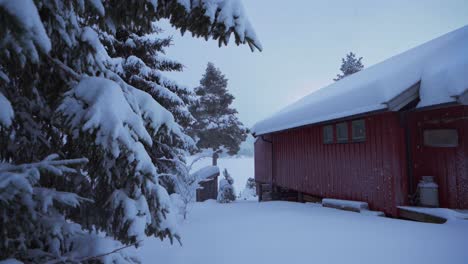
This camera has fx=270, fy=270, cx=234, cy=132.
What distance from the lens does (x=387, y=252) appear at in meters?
4.40

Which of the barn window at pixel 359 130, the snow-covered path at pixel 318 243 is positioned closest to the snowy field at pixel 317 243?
the snow-covered path at pixel 318 243

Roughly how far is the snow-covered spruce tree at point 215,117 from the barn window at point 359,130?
2021cm

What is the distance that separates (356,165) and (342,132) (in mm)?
1320

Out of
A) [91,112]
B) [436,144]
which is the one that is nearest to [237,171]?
[436,144]

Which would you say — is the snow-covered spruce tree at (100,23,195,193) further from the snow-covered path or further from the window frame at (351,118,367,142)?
the window frame at (351,118,367,142)

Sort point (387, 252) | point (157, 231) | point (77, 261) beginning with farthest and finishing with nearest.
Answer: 1. point (387, 252)
2. point (157, 231)
3. point (77, 261)

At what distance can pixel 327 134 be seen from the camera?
10094 mm

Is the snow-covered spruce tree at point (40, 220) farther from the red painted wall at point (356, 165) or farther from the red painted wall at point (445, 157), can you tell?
the red painted wall at point (445, 157)

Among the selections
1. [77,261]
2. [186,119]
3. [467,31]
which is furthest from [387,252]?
[467,31]

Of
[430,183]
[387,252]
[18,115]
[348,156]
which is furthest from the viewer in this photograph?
[348,156]

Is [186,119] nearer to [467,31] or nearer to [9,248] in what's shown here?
[9,248]

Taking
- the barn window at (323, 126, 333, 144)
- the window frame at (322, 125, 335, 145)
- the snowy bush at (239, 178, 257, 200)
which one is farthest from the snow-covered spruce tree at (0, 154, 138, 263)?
the snowy bush at (239, 178, 257, 200)

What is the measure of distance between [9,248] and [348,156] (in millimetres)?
8857

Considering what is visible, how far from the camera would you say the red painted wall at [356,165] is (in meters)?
7.11
